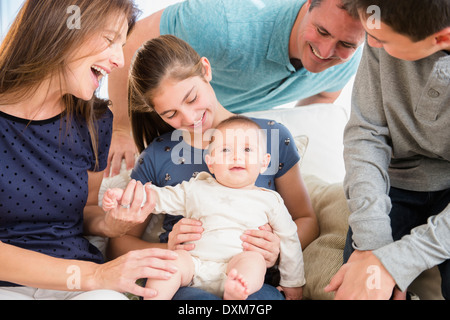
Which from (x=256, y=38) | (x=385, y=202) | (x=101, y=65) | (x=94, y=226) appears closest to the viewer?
(x=385, y=202)

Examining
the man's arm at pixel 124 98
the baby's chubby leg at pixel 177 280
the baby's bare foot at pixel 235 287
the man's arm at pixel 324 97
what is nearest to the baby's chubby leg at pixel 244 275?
the baby's bare foot at pixel 235 287

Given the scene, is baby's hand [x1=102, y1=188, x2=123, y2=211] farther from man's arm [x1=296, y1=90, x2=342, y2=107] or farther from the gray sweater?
man's arm [x1=296, y1=90, x2=342, y2=107]

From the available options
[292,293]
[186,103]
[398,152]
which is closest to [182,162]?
[186,103]

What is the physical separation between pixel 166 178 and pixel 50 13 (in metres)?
0.60

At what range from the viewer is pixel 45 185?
49.1 inches

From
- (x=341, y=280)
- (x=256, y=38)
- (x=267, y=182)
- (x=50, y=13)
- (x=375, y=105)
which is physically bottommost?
(x=341, y=280)

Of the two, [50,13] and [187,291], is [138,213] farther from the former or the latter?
[50,13]

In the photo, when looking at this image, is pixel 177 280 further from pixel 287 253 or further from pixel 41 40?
pixel 41 40

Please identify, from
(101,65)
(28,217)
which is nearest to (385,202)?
(101,65)

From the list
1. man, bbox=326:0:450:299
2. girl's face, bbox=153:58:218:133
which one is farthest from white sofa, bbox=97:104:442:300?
girl's face, bbox=153:58:218:133

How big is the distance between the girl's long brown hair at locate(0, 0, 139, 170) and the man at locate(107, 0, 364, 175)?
0.57 m

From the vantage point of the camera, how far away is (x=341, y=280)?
1.08m

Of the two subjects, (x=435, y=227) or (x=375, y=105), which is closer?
(x=435, y=227)

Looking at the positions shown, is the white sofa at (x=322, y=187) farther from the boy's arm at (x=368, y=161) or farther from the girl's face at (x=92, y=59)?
the girl's face at (x=92, y=59)
